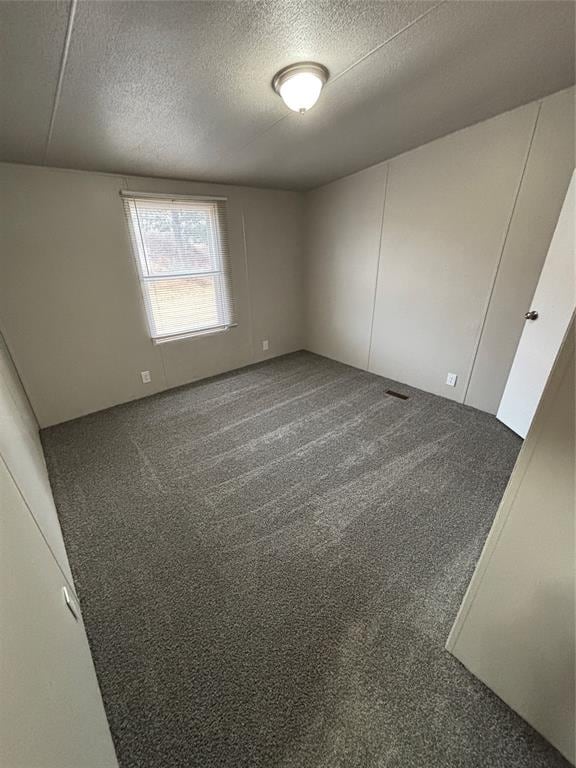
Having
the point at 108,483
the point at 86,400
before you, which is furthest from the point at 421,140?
the point at 86,400

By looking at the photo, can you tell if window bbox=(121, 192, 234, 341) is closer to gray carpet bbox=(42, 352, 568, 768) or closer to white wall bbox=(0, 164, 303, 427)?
white wall bbox=(0, 164, 303, 427)

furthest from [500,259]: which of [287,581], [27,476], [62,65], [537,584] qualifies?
[27,476]

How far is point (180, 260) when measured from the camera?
319cm

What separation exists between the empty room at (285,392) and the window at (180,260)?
0.10 ft

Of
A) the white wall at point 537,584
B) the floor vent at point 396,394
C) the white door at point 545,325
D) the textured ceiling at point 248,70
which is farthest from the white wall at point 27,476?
the floor vent at point 396,394

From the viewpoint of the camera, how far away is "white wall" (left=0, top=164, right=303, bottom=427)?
2.42 metres

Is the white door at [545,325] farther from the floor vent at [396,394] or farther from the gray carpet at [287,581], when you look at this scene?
the floor vent at [396,394]

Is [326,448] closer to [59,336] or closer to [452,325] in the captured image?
[452,325]

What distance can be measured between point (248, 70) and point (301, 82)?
0.25 m

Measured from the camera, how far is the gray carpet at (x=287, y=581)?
0.99 metres

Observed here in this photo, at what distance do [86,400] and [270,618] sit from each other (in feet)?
8.84

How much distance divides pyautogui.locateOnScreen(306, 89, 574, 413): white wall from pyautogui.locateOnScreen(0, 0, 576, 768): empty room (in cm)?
2

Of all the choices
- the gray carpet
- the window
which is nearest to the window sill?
the window

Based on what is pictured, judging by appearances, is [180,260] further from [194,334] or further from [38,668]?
[38,668]
